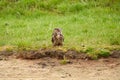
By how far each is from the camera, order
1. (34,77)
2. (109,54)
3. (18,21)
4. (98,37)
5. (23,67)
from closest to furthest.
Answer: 1. (34,77)
2. (23,67)
3. (109,54)
4. (98,37)
5. (18,21)

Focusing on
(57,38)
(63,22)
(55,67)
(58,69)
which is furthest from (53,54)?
(63,22)

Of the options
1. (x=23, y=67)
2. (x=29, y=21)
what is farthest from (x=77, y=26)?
(x=23, y=67)

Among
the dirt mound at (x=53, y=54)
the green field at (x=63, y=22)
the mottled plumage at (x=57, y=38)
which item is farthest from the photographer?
the green field at (x=63, y=22)

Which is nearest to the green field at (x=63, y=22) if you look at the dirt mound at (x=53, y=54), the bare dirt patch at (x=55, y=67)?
the dirt mound at (x=53, y=54)

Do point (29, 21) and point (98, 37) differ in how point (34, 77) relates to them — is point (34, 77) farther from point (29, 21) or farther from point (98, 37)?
point (29, 21)

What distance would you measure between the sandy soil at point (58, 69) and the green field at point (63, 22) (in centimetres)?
79

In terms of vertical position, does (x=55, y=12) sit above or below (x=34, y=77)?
above

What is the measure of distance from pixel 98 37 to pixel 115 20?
1958mm

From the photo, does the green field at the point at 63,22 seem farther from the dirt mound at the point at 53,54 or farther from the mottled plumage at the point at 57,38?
the dirt mound at the point at 53,54

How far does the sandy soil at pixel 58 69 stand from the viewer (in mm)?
7074

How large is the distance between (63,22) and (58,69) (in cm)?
428

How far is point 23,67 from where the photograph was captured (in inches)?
306

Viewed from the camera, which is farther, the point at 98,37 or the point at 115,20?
the point at 115,20

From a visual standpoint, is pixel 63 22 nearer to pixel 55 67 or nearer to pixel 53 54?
pixel 53 54
